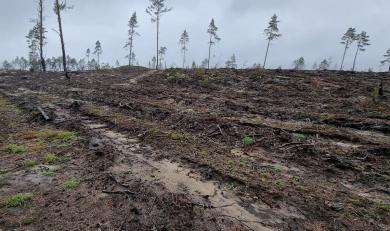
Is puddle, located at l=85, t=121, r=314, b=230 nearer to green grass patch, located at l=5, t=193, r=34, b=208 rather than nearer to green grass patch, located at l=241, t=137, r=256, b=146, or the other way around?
green grass patch, located at l=241, t=137, r=256, b=146

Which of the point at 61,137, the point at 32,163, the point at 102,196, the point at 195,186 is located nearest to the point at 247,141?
the point at 195,186

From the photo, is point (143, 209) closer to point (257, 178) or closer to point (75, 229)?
point (75, 229)

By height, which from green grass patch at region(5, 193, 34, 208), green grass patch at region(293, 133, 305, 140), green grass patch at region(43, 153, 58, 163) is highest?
green grass patch at region(293, 133, 305, 140)

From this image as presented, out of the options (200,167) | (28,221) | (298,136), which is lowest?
(28,221)

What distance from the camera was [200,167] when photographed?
4512mm

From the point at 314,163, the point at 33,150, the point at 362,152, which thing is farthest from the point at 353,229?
the point at 33,150

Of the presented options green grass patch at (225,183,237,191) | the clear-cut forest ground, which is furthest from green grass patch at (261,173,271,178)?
green grass patch at (225,183,237,191)

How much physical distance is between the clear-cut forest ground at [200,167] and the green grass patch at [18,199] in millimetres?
16

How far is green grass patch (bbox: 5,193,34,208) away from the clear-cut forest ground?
0.02m

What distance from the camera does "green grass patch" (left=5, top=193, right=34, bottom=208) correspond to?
3150 mm

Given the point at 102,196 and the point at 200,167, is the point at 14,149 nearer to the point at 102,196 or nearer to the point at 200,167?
the point at 102,196

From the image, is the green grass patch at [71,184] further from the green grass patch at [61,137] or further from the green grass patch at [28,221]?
the green grass patch at [61,137]

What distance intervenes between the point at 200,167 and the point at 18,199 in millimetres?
3522

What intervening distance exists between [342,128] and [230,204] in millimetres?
5369
